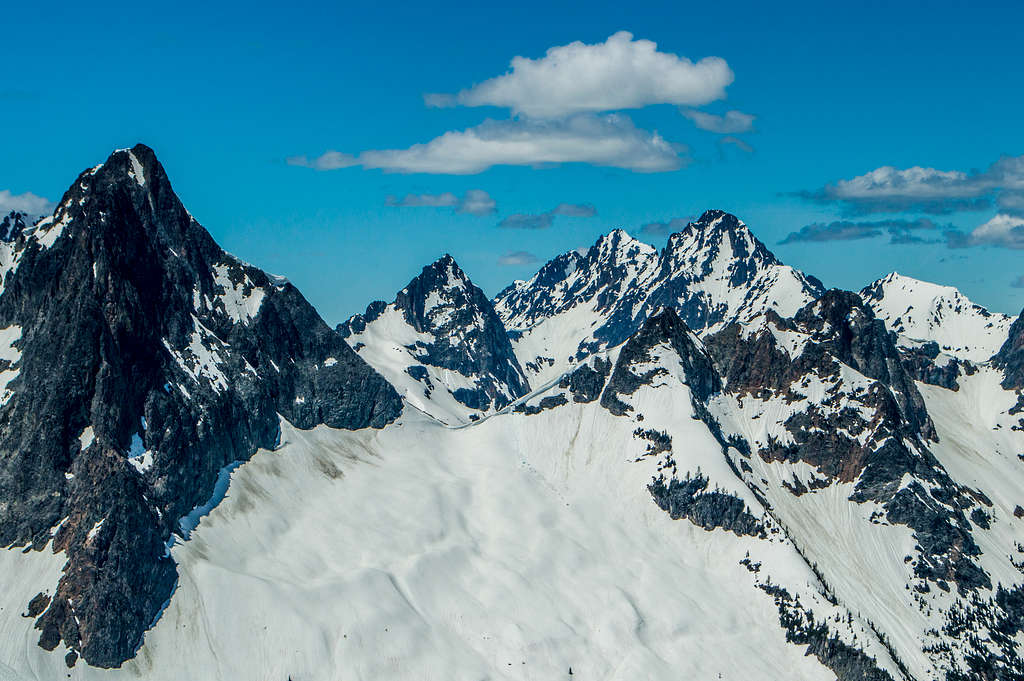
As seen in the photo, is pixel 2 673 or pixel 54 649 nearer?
pixel 2 673

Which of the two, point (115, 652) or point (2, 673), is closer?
point (2, 673)

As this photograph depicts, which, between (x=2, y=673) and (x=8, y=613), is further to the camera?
(x=8, y=613)
